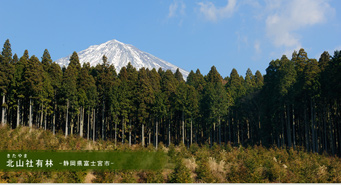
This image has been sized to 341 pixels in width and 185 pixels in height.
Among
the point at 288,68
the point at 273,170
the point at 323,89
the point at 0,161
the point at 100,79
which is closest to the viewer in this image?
the point at 0,161

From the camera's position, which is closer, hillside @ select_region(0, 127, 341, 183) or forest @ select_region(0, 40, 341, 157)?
hillside @ select_region(0, 127, 341, 183)

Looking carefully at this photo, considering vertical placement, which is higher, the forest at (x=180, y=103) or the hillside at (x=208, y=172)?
the forest at (x=180, y=103)

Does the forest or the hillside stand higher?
the forest

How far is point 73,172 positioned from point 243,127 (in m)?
47.8

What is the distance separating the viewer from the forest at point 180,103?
39062mm

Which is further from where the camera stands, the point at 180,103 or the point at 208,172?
the point at 180,103

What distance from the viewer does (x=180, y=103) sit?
1949 inches

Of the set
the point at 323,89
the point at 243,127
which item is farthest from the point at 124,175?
the point at 243,127

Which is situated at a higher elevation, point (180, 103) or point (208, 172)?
point (180, 103)

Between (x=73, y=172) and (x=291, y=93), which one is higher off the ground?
(x=291, y=93)

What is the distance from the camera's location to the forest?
3906 cm

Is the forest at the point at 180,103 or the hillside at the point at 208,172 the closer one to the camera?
the hillside at the point at 208,172

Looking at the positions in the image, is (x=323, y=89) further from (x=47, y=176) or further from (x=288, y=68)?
(x=47, y=176)

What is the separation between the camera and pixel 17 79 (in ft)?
140
